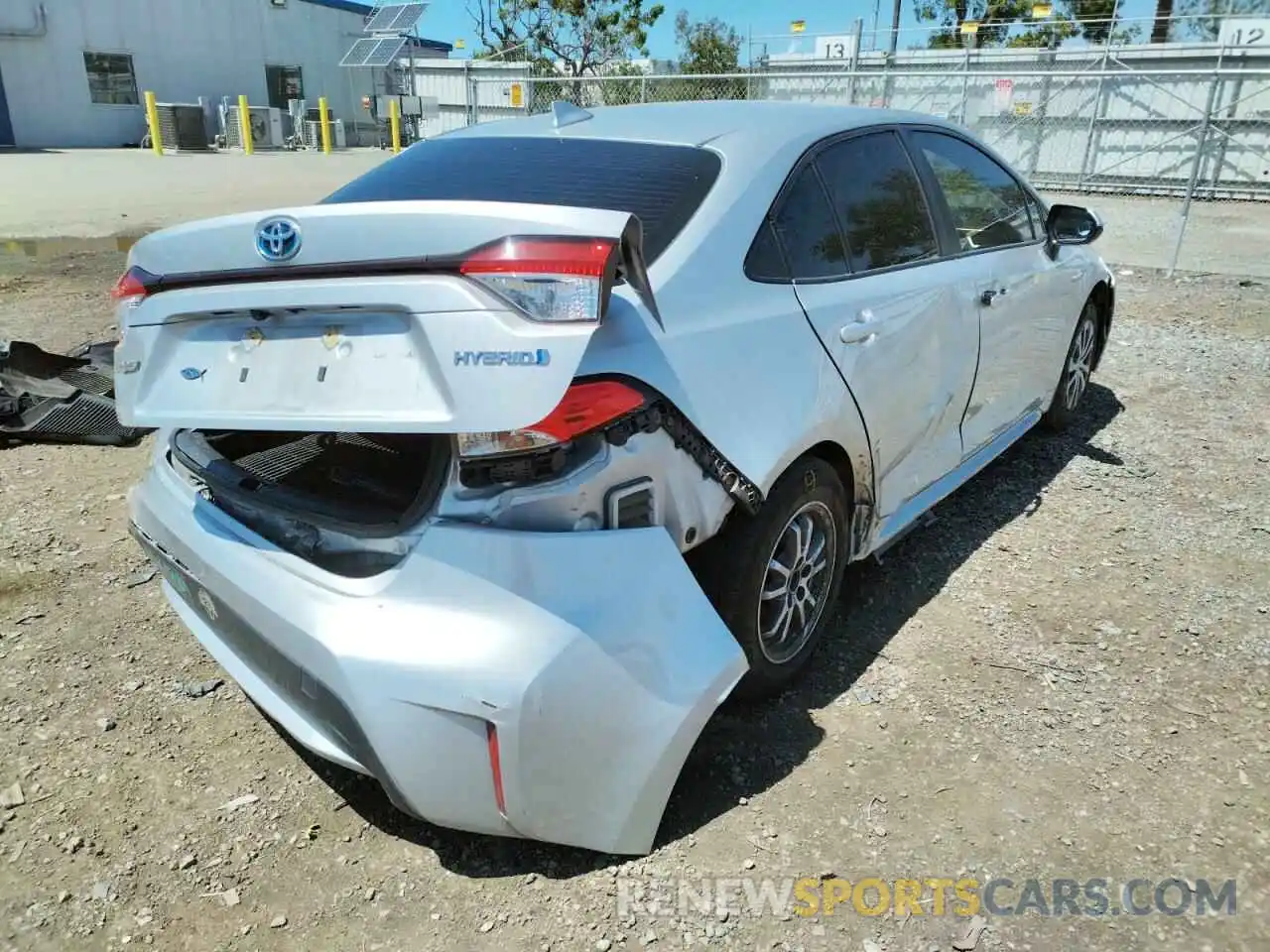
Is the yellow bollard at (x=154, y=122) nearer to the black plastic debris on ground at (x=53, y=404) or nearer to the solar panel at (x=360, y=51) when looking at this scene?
the solar panel at (x=360, y=51)

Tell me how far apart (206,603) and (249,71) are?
34.5 m

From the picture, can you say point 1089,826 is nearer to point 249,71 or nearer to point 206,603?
point 206,603

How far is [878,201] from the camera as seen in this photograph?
10.4ft

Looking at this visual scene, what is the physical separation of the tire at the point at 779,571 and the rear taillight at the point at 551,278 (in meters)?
0.92

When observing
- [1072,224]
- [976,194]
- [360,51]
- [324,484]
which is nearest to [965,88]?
[1072,224]

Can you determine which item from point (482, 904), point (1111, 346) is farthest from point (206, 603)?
point (1111, 346)

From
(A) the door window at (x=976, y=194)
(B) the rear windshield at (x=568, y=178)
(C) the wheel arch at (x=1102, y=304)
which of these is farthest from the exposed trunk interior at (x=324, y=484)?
(C) the wheel arch at (x=1102, y=304)

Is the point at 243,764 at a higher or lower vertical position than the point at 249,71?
lower

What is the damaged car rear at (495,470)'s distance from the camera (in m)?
1.83

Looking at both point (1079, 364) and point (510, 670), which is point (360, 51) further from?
point (510, 670)

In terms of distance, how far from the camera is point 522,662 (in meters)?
1.84

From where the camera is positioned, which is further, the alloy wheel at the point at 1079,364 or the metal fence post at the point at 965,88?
the metal fence post at the point at 965,88

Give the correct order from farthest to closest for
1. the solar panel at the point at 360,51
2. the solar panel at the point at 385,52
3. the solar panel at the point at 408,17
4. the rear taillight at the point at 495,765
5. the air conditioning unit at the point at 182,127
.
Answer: the solar panel at the point at 360,51 → the solar panel at the point at 408,17 → the solar panel at the point at 385,52 → the air conditioning unit at the point at 182,127 → the rear taillight at the point at 495,765

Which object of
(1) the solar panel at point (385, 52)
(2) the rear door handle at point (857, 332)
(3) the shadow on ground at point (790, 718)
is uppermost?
(1) the solar panel at point (385, 52)
